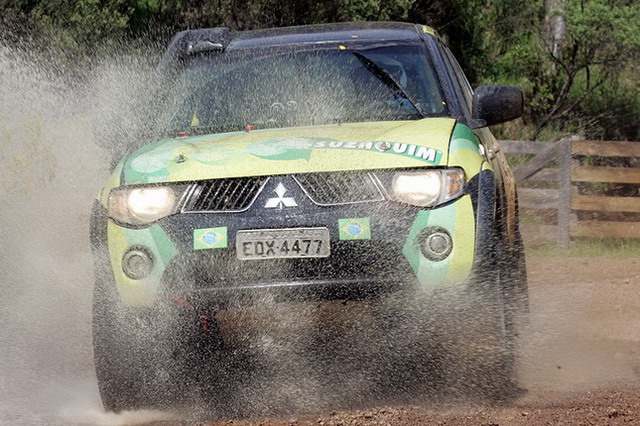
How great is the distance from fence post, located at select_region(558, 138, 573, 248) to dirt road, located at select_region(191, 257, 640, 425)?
2357 millimetres

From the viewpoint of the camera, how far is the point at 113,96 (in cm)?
1267

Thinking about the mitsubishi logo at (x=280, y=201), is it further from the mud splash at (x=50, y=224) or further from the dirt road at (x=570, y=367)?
the mud splash at (x=50, y=224)

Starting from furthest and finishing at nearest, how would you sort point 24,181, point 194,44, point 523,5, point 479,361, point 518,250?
point 523,5, point 24,181, point 194,44, point 518,250, point 479,361

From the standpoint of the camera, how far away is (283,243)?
4.42 meters

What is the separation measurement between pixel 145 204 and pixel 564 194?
357 inches

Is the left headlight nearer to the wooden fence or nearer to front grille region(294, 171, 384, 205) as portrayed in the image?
front grille region(294, 171, 384, 205)

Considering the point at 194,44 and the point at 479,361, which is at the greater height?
the point at 194,44

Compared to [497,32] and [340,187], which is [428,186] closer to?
[340,187]

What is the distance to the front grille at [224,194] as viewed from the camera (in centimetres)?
451

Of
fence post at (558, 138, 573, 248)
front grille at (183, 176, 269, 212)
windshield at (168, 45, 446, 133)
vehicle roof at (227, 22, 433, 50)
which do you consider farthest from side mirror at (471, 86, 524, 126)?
fence post at (558, 138, 573, 248)

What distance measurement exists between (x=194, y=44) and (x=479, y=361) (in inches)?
94.0

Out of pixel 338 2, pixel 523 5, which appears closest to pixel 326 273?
pixel 338 2

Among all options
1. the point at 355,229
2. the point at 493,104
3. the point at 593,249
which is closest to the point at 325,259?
the point at 355,229

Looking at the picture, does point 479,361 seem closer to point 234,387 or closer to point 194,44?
point 234,387
